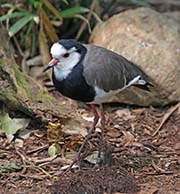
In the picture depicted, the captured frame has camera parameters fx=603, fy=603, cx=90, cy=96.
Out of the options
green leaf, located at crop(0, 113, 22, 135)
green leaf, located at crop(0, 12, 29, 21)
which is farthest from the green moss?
green leaf, located at crop(0, 12, 29, 21)

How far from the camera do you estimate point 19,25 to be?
437 cm

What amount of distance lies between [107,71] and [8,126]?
2.42 feet

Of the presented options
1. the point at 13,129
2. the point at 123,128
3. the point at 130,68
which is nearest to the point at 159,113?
the point at 123,128

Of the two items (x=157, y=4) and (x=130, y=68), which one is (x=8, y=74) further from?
(x=157, y=4)

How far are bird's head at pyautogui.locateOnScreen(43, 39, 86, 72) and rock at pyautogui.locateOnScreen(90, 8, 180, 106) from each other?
951 millimetres

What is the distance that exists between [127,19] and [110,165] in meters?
1.36

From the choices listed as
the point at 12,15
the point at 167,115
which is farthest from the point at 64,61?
the point at 12,15

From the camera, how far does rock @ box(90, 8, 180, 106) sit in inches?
162

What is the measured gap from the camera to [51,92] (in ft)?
14.3

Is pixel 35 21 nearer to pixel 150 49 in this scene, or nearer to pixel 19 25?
pixel 19 25

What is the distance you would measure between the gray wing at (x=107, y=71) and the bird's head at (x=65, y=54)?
78 millimetres

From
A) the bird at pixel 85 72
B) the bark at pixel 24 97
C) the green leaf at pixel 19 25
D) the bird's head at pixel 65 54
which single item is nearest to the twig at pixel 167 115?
the bird at pixel 85 72

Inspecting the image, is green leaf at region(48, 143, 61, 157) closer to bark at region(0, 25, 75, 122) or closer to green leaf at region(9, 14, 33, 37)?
bark at region(0, 25, 75, 122)

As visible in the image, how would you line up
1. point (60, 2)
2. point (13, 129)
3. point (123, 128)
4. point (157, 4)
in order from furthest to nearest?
point (157, 4)
point (60, 2)
point (123, 128)
point (13, 129)
